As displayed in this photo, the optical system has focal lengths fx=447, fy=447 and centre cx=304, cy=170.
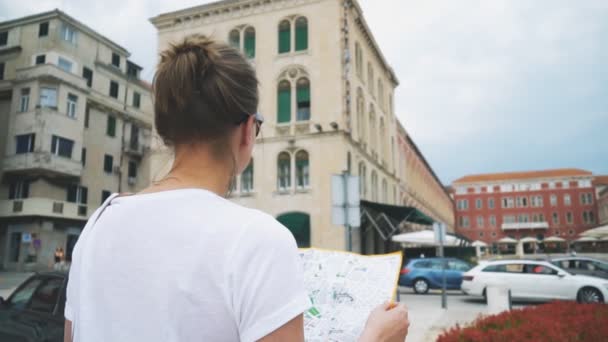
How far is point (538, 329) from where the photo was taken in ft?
16.1

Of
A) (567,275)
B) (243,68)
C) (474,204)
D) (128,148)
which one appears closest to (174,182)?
(243,68)

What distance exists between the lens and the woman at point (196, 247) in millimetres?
1017

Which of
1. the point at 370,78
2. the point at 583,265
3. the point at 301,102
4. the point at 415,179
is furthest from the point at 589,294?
the point at 415,179

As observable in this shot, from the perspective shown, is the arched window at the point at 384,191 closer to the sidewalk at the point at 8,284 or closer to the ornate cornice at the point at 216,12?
the ornate cornice at the point at 216,12

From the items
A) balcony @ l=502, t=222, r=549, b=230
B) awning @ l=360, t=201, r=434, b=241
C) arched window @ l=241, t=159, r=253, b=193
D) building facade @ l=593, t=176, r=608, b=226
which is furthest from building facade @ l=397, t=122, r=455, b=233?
building facade @ l=593, t=176, r=608, b=226

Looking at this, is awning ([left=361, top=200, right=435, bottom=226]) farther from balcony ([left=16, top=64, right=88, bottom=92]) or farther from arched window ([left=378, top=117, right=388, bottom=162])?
balcony ([left=16, top=64, right=88, bottom=92])

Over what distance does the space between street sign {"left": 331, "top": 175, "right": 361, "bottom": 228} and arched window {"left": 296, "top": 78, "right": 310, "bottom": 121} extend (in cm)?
1561

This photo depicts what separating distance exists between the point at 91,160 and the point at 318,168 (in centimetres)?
2028

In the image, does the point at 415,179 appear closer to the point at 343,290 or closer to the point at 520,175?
the point at 343,290

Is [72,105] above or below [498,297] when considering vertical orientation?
above

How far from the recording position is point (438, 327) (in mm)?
9648

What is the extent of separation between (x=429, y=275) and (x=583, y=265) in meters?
5.81

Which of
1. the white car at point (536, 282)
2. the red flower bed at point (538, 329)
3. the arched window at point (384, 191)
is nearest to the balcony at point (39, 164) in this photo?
the arched window at point (384, 191)

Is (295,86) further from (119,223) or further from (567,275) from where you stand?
(119,223)
